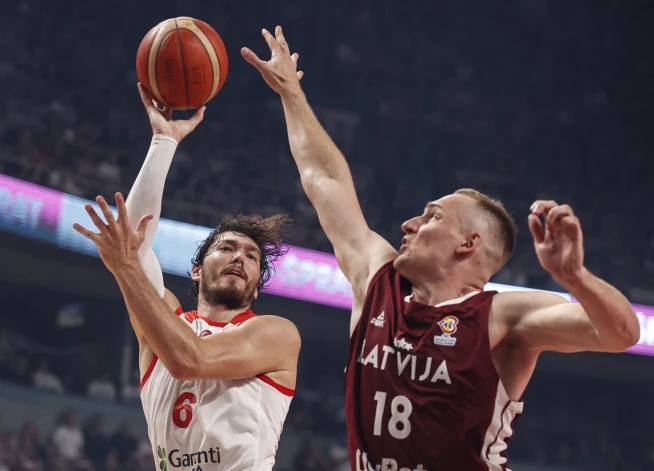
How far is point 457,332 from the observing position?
2580 mm

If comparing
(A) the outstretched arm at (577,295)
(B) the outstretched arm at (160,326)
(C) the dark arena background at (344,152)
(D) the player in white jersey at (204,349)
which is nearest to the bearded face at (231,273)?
(D) the player in white jersey at (204,349)

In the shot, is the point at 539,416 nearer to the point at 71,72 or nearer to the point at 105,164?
the point at 105,164

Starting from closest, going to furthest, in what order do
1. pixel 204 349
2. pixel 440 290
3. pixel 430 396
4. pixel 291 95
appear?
pixel 430 396 → pixel 440 290 → pixel 204 349 → pixel 291 95

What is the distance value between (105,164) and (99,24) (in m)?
3.90

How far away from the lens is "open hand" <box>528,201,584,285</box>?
2.15 metres

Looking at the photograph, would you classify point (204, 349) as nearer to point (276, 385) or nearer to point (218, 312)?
point (276, 385)

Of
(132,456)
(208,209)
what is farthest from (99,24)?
(132,456)

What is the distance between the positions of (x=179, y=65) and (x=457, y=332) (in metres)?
2.02

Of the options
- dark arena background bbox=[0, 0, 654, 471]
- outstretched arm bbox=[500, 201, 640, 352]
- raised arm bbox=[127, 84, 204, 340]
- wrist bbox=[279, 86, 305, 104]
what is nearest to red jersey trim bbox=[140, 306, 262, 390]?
raised arm bbox=[127, 84, 204, 340]

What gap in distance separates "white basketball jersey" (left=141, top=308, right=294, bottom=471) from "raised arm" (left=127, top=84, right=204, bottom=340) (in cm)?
34

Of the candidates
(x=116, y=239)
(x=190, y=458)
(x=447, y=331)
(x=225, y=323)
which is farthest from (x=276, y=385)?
(x=447, y=331)

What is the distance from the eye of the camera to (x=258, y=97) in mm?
15125

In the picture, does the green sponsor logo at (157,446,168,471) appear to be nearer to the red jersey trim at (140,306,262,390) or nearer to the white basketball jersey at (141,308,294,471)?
the white basketball jersey at (141,308,294,471)

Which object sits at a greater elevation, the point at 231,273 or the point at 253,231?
the point at 253,231
